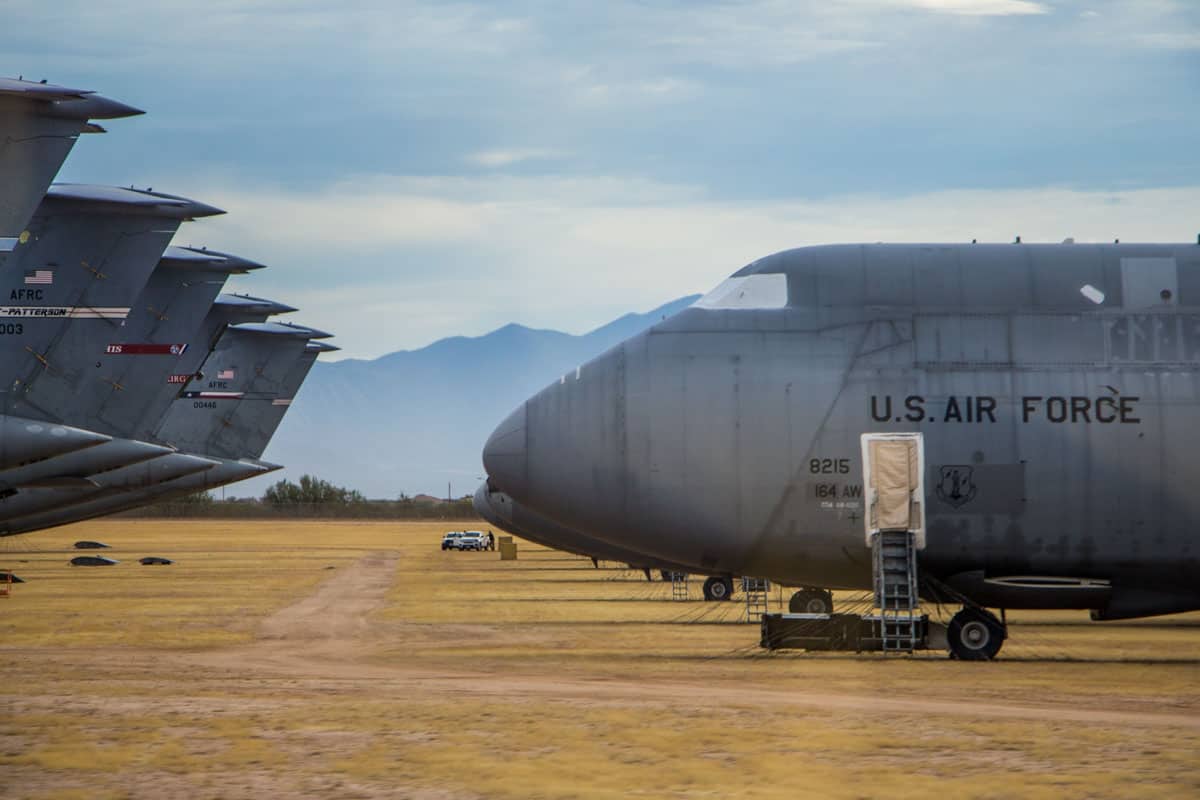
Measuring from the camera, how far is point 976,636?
22234 mm

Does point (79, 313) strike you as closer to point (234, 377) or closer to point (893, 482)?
point (893, 482)

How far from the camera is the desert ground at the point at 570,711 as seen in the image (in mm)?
12086

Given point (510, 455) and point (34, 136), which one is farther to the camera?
point (34, 136)

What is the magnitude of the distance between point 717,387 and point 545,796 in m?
11.0

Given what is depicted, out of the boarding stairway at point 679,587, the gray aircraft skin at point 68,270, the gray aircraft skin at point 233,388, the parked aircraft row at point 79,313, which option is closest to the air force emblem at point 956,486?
the parked aircraft row at point 79,313

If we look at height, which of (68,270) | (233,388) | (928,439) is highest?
(68,270)

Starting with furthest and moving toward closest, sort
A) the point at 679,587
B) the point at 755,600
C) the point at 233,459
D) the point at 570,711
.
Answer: the point at 233,459
the point at 679,587
the point at 755,600
the point at 570,711

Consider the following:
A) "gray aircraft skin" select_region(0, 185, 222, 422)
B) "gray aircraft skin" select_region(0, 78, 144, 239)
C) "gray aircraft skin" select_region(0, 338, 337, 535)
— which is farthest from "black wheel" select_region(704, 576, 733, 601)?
"gray aircraft skin" select_region(0, 338, 337, 535)

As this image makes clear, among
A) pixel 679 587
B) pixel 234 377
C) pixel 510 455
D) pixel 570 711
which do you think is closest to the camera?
pixel 570 711

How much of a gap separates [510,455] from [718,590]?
22972mm

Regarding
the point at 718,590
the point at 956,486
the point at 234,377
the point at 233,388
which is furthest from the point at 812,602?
the point at 234,377

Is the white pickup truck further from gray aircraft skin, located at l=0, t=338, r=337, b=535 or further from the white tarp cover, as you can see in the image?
the white tarp cover

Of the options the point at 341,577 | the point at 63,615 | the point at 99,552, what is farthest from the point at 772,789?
the point at 99,552

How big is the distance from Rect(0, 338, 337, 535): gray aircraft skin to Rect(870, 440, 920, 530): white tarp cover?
50792 millimetres
